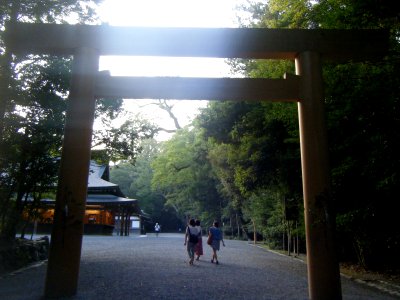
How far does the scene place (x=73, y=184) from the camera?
568 cm

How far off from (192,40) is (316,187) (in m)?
3.27

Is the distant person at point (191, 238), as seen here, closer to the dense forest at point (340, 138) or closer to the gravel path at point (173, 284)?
the gravel path at point (173, 284)

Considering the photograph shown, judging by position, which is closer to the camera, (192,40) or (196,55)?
(192,40)

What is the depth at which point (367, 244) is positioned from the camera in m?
9.96

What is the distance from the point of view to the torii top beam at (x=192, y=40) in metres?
6.12

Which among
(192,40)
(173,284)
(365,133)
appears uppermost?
(192,40)

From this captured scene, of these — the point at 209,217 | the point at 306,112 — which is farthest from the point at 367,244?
the point at 209,217

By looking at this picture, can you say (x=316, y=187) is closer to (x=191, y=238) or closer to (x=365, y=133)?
(x=365, y=133)

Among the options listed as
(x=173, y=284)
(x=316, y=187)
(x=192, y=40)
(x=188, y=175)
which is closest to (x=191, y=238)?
(x=173, y=284)

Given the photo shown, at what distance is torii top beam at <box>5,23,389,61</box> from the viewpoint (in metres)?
6.12

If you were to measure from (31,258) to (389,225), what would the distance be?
10.1m

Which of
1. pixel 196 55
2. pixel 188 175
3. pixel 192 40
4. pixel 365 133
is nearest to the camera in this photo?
pixel 192 40

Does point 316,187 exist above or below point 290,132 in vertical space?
below

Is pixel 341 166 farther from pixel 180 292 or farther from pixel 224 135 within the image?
pixel 224 135
